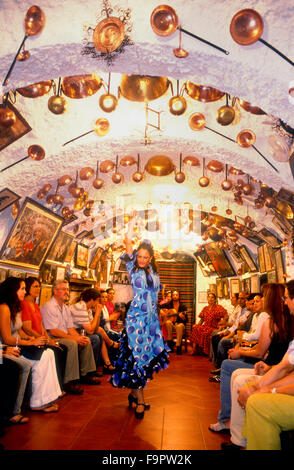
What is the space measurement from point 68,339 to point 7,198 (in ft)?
10.2

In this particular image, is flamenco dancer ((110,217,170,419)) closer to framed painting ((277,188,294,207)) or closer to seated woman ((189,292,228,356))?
framed painting ((277,188,294,207))

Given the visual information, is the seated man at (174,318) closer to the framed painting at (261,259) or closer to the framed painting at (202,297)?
the framed painting at (261,259)

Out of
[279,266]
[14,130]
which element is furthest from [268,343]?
[279,266]

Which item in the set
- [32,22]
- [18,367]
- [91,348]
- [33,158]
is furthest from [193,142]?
[18,367]

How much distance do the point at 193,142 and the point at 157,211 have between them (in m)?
4.83

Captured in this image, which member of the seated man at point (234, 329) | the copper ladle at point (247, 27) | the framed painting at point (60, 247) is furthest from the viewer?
the framed painting at point (60, 247)

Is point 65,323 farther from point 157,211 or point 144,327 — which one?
point 157,211

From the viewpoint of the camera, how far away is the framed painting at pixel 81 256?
40.1 feet

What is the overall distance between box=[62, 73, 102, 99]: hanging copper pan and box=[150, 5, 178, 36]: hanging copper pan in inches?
63.7

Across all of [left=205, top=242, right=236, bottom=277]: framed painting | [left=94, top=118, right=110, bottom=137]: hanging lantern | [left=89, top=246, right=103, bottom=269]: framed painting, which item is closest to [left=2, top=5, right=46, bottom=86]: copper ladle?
[left=94, top=118, right=110, bottom=137]: hanging lantern

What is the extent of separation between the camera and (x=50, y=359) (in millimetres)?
4582

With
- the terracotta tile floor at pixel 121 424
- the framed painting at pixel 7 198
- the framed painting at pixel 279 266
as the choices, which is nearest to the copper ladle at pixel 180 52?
the framed painting at pixel 7 198

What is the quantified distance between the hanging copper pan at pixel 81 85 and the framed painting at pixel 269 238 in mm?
6186

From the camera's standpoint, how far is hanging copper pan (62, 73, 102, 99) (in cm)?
567
